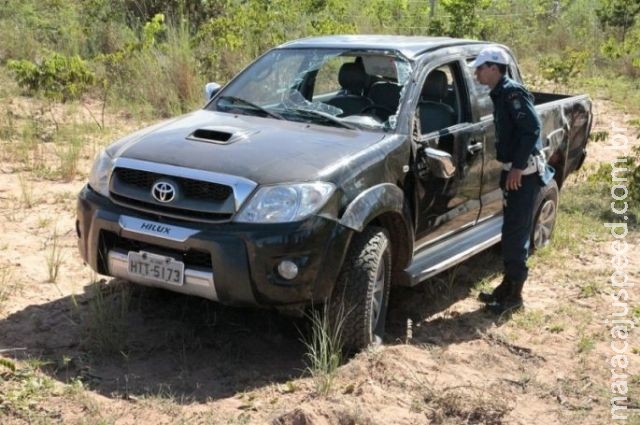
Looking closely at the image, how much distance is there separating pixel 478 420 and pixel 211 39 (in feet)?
26.9

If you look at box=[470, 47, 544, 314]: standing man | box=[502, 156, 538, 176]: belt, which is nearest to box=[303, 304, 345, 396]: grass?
box=[470, 47, 544, 314]: standing man

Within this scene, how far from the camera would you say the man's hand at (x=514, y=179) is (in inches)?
196

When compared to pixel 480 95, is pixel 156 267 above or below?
below

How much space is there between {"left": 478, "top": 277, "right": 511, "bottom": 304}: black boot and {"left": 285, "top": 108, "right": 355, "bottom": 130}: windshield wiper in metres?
1.55

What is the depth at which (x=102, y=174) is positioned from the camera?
4301mm

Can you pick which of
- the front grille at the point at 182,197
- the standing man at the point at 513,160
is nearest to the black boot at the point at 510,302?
the standing man at the point at 513,160

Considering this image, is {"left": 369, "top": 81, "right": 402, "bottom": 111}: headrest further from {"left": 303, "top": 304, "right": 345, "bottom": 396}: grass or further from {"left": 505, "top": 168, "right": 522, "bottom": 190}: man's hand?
{"left": 303, "top": 304, "right": 345, "bottom": 396}: grass

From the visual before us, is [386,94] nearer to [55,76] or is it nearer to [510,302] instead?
[510,302]

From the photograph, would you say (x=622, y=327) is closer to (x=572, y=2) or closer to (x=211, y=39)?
(x=211, y=39)

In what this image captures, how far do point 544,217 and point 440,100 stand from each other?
1.62 metres

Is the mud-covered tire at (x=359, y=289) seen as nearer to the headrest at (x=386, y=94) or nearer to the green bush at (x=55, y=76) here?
the headrest at (x=386, y=94)

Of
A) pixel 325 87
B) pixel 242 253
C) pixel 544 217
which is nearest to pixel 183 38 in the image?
pixel 325 87

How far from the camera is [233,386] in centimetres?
400

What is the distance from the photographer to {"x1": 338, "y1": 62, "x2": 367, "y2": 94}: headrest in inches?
214
